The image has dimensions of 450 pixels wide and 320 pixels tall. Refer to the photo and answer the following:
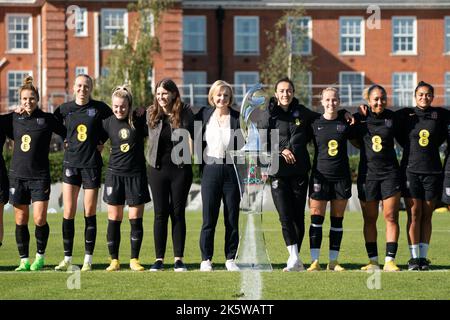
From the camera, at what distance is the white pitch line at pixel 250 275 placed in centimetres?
1127

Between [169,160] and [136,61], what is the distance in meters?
26.9

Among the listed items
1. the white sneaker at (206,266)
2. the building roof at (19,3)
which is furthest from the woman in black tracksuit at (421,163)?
the building roof at (19,3)

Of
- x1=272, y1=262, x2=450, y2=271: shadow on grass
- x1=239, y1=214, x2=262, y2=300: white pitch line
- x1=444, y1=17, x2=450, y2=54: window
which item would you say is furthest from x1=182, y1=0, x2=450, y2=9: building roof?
x1=239, y1=214, x2=262, y2=300: white pitch line

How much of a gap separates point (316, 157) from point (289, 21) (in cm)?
3312

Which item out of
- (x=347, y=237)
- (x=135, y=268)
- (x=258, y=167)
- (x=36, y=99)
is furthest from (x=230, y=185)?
(x=347, y=237)

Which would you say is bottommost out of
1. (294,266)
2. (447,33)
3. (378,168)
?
(294,266)

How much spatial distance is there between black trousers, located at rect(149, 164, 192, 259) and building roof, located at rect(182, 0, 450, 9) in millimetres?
38307

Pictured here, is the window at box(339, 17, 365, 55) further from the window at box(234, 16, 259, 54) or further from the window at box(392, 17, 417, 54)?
the window at box(234, 16, 259, 54)

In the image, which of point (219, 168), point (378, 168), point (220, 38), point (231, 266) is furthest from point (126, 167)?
point (220, 38)

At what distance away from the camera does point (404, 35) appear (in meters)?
52.6

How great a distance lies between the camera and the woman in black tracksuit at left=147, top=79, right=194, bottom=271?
13328 mm

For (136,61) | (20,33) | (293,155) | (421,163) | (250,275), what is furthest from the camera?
(20,33)

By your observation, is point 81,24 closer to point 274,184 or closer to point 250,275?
point 274,184

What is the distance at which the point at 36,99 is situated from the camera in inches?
545
